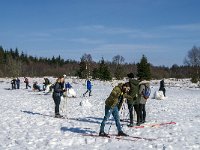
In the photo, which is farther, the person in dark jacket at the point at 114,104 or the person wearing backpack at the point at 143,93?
the person wearing backpack at the point at 143,93

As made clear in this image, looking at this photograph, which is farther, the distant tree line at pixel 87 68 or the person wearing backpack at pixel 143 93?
the distant tree line at pixel 87 68

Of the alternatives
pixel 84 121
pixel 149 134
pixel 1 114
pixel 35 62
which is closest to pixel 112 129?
pixel 149 134

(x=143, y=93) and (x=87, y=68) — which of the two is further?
(x=87, y=68)

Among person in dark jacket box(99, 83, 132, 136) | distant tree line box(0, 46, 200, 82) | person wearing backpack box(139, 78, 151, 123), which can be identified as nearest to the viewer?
person in dark jacket box(99, 83, 132, 136)

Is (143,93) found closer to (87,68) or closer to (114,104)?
(114,104)

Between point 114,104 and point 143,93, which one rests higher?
point 143,93

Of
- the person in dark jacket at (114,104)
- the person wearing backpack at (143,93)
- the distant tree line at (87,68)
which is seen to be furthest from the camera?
the distant tree line at (87,68)

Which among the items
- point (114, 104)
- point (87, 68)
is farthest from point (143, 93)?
point (87, 68)

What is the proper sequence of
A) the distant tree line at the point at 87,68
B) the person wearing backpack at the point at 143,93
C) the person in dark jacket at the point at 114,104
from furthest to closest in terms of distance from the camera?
the distant tree line at the point at 87,68 < the person wearing backpack at the point at 143,93 < the person in dark jacket at the point at 114,104

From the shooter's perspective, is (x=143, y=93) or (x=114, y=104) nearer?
(x=114, y=104)

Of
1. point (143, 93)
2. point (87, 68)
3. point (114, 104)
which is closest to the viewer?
point (114, 104)

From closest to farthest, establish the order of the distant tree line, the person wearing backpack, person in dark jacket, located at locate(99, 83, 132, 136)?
1. person in dark jacket, located at locate(99, 83, 132, 136)
2. the person wearing backpack
3. the distant tree line

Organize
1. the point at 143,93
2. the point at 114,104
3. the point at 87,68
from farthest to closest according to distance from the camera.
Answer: the point at 87,68 → the point at 143,93 → the point at 114,104

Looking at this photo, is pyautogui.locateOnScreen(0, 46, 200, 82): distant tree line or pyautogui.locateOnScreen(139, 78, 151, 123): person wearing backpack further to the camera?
pyautogui.locateOnScreen(0, 46, 200, 82): distant tree line
